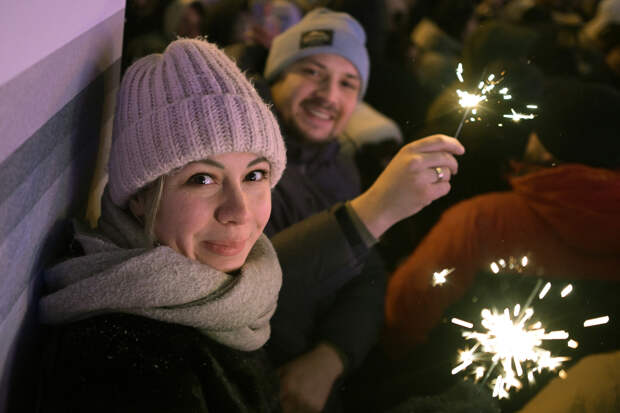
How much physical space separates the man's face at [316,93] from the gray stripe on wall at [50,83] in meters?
0.81

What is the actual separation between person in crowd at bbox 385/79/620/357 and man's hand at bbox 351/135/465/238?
0.95ft

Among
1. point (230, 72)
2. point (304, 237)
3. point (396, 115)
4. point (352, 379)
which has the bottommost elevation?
point (352, 379)

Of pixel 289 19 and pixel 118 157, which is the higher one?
pixel 118 157

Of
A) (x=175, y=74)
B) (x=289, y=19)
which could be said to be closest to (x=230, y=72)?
(x=175, y=74)

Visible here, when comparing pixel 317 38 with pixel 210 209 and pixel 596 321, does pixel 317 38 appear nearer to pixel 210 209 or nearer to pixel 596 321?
pixel 210 209

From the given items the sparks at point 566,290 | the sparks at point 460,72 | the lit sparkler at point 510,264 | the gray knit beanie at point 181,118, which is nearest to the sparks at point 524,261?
the lit sparkler at point 510,264

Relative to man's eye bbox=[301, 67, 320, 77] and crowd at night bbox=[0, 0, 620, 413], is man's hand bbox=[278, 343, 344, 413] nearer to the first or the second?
crowd at night bbox=[0, 0, 620, 413]

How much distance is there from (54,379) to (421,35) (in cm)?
328

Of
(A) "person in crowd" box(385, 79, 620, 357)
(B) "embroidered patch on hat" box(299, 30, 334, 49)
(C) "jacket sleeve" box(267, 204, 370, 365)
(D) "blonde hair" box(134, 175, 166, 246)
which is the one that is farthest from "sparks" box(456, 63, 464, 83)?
(B) "embroidered patch on hat" box(299, 30, 334, 49)

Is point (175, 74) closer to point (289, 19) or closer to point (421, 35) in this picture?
point (289, 19)

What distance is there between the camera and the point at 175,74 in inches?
33.9

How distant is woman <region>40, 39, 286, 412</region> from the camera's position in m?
0.76

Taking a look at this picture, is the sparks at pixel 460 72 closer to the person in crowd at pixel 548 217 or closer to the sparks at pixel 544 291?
the person in crowd at pixel 548 217

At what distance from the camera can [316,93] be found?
1746 mm
